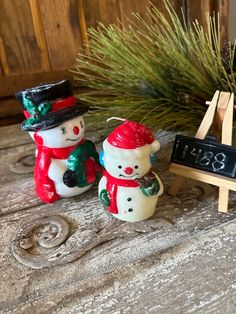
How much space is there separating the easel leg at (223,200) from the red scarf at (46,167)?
23 cm

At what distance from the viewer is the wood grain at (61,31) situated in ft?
2.94

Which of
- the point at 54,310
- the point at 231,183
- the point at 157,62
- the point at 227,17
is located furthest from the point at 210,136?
the point at 227,17

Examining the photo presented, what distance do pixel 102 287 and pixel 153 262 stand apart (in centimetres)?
7

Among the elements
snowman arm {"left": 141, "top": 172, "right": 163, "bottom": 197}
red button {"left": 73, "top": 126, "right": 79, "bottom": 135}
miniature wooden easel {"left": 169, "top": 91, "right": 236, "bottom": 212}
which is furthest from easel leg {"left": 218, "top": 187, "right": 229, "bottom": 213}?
red button {"left": 73, "top": 126, "right": 79, "bottom": 135}

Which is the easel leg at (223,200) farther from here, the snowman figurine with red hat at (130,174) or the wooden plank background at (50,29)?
the wooden plank background at (50,29)

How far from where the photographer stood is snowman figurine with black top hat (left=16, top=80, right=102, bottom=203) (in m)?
0.47

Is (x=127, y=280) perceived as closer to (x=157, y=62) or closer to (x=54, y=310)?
(x=54, y=310)

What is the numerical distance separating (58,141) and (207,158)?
224 millimetres

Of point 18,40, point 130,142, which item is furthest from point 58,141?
point 18,40

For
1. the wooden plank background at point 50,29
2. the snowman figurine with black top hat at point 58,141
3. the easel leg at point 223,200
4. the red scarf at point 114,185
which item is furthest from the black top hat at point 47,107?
the wooden plank background at point 50,29

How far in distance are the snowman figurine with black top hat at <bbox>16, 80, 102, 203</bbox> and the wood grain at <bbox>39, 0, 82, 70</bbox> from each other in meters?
0.49

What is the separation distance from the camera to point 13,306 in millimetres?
366

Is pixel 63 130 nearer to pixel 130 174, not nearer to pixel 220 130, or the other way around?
pixel 130 174

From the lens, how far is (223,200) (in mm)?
477
